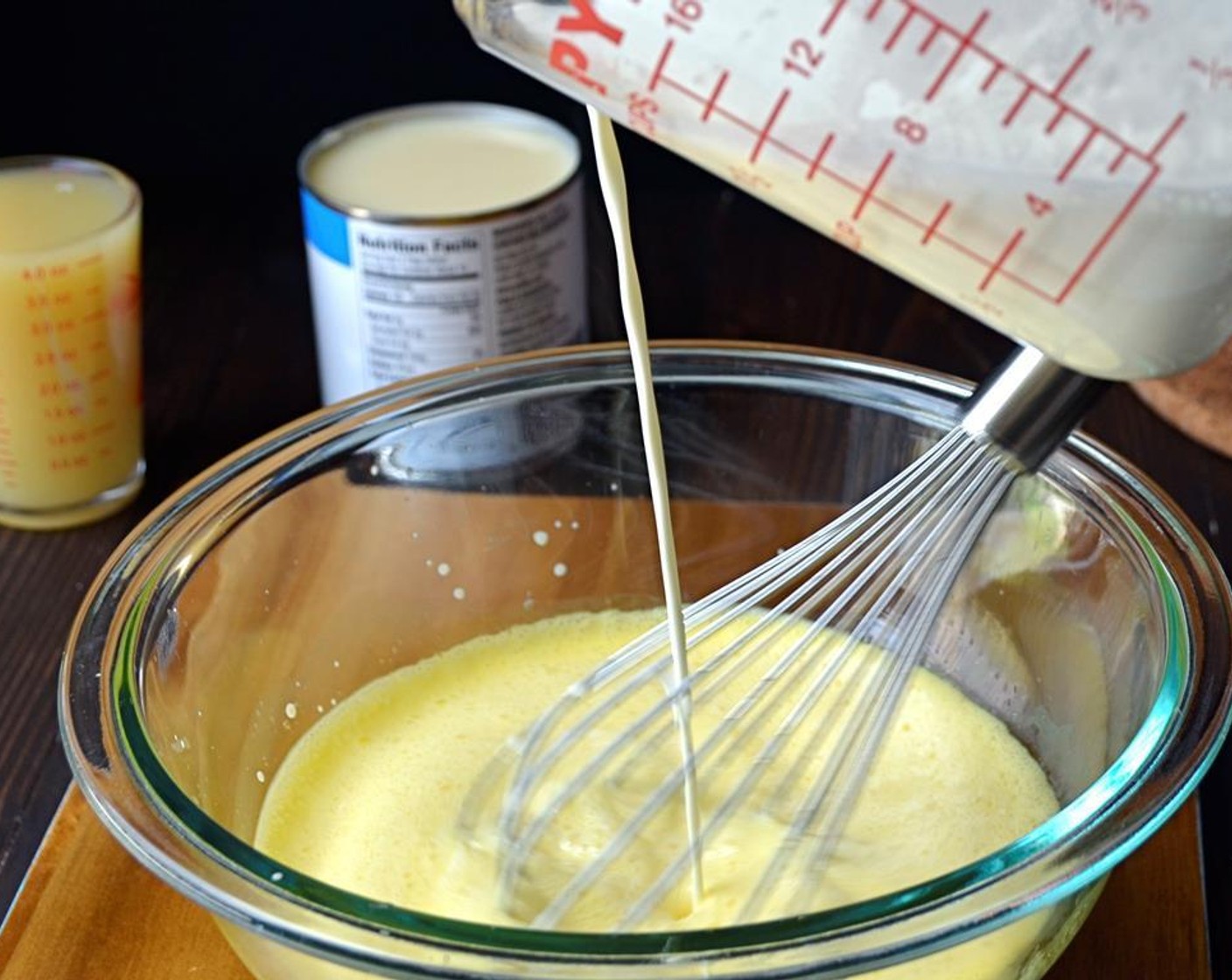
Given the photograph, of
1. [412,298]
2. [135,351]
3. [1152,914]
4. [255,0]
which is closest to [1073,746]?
[1152,914]

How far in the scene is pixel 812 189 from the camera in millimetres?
467

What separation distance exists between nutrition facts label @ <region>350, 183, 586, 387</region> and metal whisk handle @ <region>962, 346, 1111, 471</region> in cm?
43

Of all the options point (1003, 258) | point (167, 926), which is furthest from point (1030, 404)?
point (167, 926)

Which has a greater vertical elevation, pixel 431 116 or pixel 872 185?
pixel 872 185

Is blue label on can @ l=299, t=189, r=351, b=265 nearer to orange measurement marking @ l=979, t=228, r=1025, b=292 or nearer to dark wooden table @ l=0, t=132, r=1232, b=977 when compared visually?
dark wooden table @ l=0, t=132, r=1232, b=977

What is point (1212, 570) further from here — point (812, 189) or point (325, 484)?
point (325, 484)

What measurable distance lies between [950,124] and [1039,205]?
3 cm

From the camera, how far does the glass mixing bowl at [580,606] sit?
500 millimetres

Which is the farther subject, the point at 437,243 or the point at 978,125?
the point at 437,243

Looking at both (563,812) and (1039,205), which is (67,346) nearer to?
(563,812)

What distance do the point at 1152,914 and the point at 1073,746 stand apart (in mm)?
75

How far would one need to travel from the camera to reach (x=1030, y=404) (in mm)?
545

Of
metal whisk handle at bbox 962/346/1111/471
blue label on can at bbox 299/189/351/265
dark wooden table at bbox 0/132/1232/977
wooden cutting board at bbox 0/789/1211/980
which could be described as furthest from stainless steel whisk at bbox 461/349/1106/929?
blue label on can at bbox 299/189/351/265

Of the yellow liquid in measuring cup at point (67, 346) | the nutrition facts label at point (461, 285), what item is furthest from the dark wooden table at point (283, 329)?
the nutrition facts label at point (461, 285)
